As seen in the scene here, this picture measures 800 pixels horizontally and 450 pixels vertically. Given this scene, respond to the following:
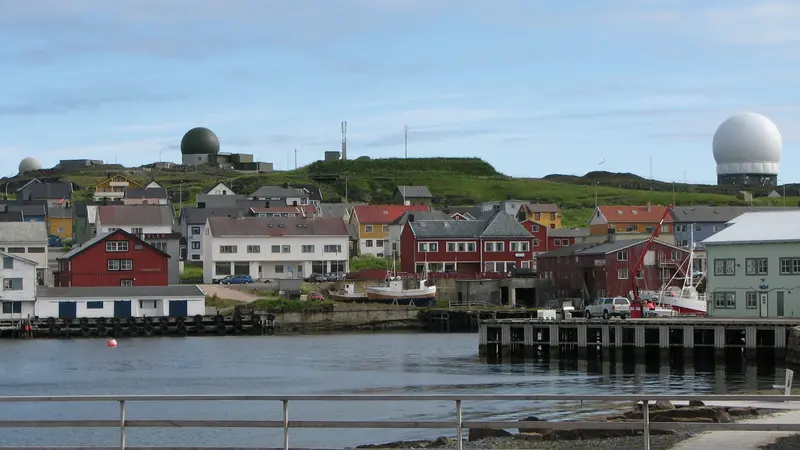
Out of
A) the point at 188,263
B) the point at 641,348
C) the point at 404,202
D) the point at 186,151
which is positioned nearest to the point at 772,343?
the point at 641,348

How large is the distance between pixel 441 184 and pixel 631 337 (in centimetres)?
10721

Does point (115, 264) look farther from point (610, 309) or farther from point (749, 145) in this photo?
point (749, 145)

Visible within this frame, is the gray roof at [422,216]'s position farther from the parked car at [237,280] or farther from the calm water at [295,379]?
the calm water at [295,379]

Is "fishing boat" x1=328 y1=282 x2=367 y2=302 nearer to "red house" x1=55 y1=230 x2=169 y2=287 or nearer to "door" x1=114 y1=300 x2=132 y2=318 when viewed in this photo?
"red house" x1=55 y1=230 x2=169 y2=287

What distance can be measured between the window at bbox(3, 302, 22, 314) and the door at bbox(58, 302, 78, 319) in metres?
2.58

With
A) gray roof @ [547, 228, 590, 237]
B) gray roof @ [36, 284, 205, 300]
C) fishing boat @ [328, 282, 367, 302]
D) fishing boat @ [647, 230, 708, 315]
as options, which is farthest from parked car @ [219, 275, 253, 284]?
fishing boat @ [647, 230, 708, 315]

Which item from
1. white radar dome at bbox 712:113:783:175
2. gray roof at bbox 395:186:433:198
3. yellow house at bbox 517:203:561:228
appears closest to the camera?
yellow house at bbox 517:203:561:228

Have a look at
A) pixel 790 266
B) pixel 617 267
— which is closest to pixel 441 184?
pixel 617 267

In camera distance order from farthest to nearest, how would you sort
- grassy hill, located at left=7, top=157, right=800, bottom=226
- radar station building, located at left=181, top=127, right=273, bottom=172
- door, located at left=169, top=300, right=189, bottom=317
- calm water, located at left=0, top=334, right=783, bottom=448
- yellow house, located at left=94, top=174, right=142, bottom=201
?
1. radar station building, located at left=181, top=127, right=273, bottom=172
2. grassy hill, located at left=7, top=157, right=800, bottom=226
3. yellow house, located at left=94, top=174, right=142, bottom=201
4. door, located at left=169, top=300, right=189, bottom=317
5. calm water, located at left=0, top=334, right=783, bottom=448

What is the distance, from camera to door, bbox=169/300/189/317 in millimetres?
85312

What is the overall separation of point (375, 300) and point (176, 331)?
18713 millimetres

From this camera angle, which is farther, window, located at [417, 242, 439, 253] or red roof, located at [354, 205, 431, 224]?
red roof, located at [354, 205, 431, 224]

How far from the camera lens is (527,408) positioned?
3875 centimetres

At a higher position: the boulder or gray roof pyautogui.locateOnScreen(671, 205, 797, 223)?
gray roof pyautogui.locateOnScreen(671, 205, 797, 223)
